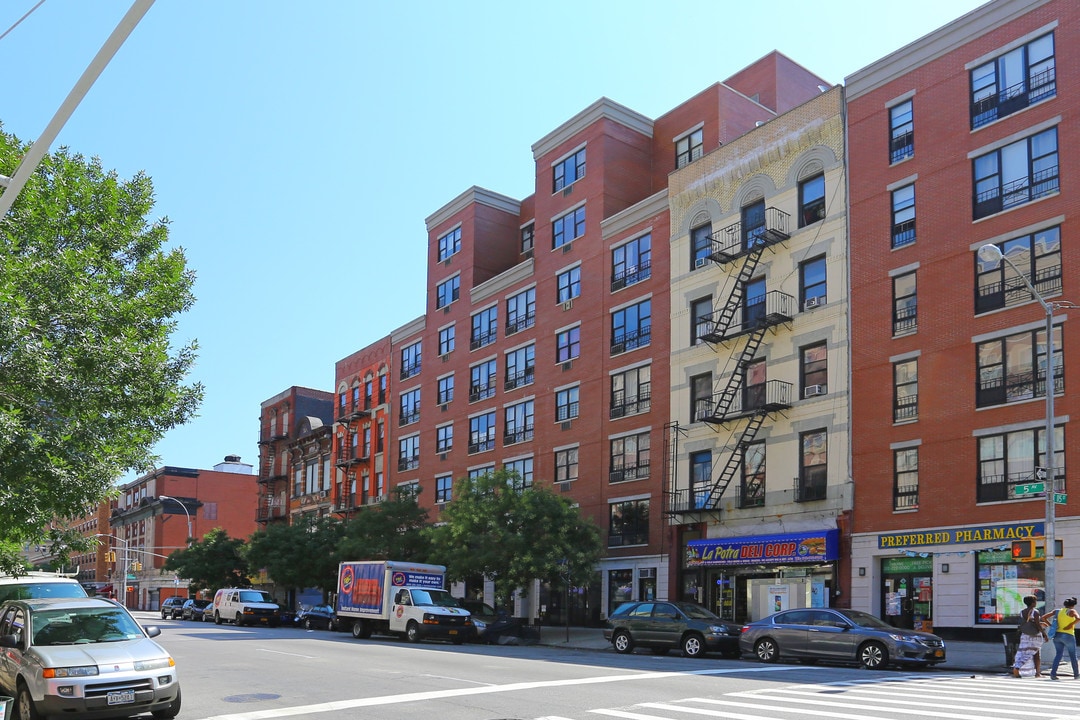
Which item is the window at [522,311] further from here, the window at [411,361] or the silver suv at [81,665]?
the silver suv at [81,665]

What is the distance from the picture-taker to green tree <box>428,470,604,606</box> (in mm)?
38750

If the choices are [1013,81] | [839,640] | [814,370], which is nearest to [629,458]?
[814,370]

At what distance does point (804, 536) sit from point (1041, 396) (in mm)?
9124

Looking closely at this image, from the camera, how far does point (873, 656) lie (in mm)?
23766

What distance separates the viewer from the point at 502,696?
55.0 ft

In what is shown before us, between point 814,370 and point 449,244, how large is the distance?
29316 millimetres

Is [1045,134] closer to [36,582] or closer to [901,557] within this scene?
[901,557]

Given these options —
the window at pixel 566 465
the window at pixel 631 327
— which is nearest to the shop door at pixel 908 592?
the window at pixel 631 327

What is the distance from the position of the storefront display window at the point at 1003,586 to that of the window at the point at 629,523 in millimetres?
14964

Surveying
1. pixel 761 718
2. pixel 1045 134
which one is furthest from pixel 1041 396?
pixel 761 718

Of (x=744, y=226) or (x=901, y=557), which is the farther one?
(x=744, y=226)

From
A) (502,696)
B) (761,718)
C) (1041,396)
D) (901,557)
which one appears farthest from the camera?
(901,557)

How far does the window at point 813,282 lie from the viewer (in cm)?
3712

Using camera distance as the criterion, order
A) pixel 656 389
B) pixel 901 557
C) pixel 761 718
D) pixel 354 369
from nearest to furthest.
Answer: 1. pixel 761 718
2. pixel 901 557
3. pixel 656 389
4. pixel 354 369
